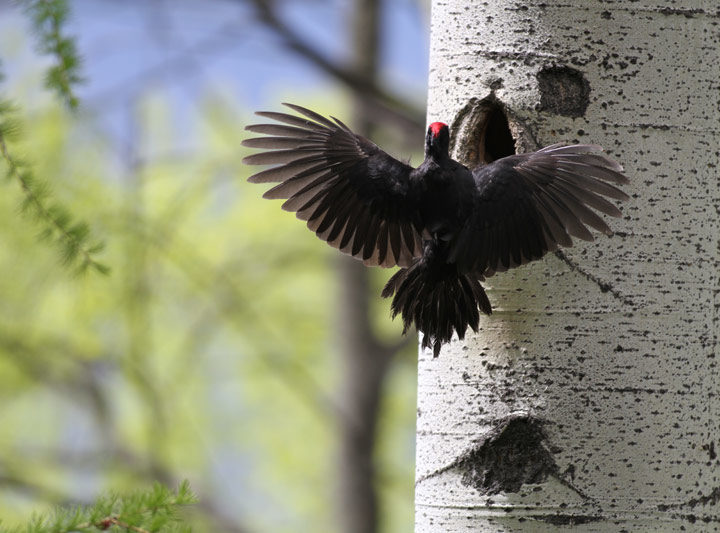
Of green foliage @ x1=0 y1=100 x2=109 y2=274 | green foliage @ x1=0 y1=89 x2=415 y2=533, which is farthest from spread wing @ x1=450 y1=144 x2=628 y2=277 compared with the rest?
green foliage @ x1=0 y1=89 x2=415 y2=533

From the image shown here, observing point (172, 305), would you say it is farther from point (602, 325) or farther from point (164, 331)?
point (602, 325)

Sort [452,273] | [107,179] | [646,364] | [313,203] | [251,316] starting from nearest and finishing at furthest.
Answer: [646,364]
[452,273]
[313,203]
[251,316]
[107,179]

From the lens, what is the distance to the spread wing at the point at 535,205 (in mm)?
1433

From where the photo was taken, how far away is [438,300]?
1510mm

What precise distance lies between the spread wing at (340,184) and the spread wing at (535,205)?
173 millimetres

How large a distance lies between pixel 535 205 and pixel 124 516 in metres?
0.88

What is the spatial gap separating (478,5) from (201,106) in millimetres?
6370

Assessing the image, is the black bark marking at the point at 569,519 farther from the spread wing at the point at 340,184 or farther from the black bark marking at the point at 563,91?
the black bark marking at the point at 563,91

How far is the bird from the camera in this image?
145 cm

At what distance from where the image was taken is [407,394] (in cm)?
1180

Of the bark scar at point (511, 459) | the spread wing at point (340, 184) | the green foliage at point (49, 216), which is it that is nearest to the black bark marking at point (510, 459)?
the bark scar at point (511, 459)

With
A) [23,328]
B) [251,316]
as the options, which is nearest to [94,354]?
[23,328]

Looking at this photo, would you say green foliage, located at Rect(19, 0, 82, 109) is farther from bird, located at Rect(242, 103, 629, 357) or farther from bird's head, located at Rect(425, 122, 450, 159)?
bird's head, located at Rect(425, 122, 450, 159)

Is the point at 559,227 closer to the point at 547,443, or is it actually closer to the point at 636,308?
the point at 636,308
